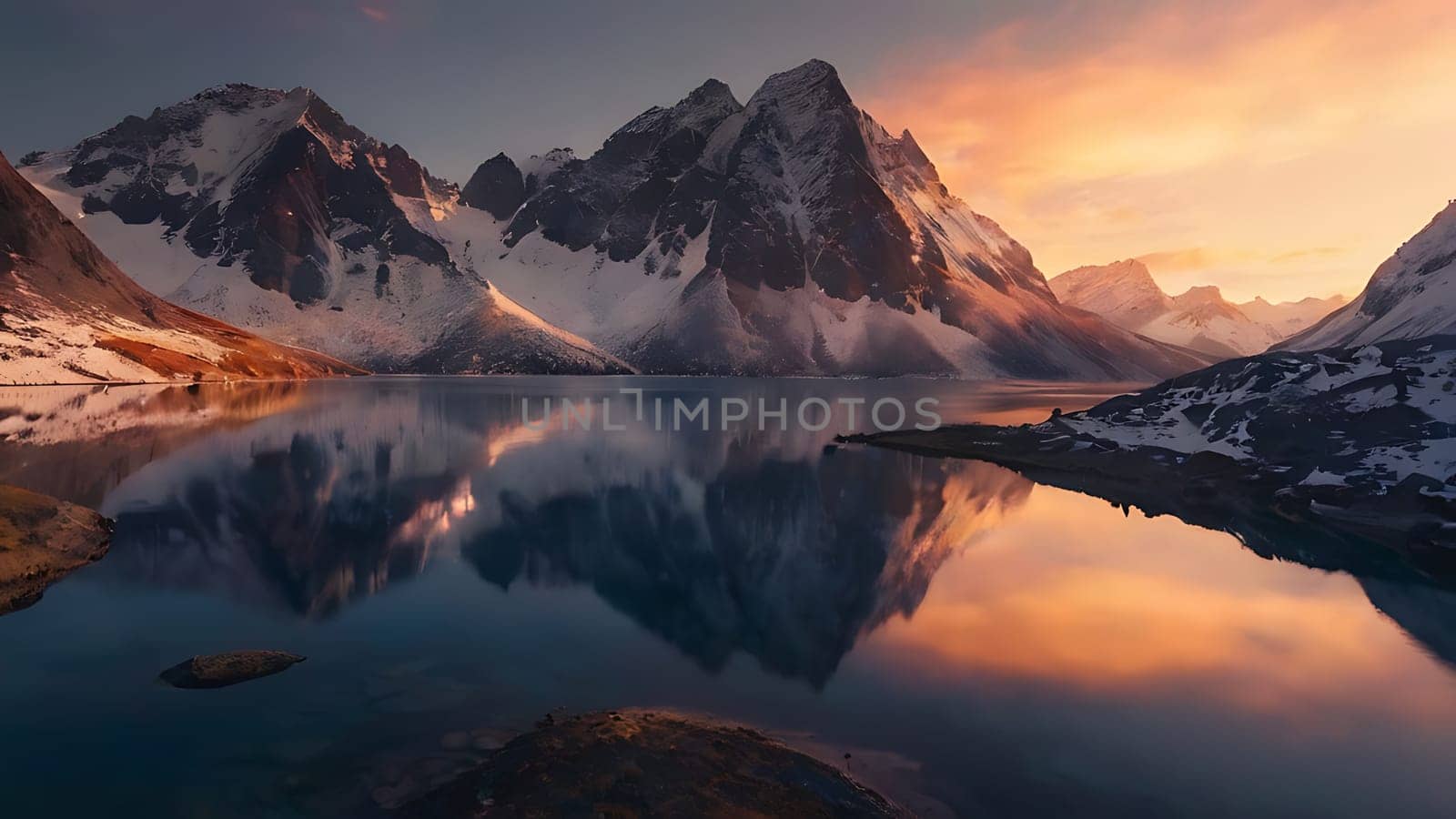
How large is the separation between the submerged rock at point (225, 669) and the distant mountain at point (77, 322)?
143778mm

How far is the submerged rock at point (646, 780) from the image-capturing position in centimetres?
1151

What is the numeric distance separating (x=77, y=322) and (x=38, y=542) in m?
160

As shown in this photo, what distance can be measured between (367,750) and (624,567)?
15.0m

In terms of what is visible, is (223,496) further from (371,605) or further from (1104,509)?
(1104,509)

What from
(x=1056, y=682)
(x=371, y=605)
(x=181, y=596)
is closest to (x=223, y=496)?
(x=181, y=596)

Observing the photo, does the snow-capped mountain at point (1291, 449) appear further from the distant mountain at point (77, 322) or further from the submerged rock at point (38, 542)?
the distant mountain at point (77, 322)

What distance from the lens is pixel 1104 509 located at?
44531 millimetres

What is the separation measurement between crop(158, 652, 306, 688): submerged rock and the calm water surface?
1.44 feet

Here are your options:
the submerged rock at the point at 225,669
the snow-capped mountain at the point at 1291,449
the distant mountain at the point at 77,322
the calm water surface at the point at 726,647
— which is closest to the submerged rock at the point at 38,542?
the calm water surface at the point at 726,647

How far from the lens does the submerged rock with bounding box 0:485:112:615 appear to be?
23.1 m

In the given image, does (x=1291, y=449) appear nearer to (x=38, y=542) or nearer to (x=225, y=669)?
(x=225, y=669)

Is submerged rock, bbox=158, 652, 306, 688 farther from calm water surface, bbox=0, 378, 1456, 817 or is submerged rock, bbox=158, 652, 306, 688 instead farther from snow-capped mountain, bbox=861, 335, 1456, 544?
snow-capped mountain, bbox=861, 335, 1456, 544

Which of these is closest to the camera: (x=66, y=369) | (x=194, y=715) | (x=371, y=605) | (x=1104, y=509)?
(x=194, y=715)

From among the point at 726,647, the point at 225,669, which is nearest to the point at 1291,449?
the point at 726,647
